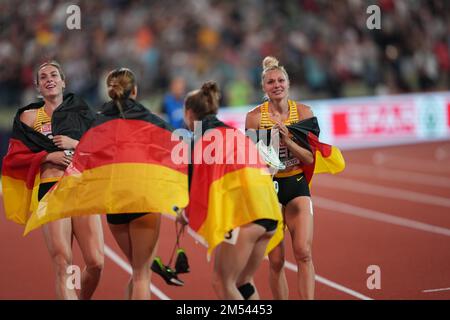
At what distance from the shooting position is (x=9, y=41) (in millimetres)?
15117

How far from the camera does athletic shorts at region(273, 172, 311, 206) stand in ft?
20.3

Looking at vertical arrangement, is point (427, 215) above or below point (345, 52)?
below

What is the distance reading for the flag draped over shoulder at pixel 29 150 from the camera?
608 centimetres

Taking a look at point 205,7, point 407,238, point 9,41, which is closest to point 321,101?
point 205,7

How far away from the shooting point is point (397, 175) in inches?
583

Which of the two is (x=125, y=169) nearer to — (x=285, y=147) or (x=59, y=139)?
(x=59, y=139)

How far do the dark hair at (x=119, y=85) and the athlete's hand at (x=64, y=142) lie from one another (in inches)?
28.0

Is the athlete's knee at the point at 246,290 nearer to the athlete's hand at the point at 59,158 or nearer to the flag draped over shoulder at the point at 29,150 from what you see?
the athlete's hand at the point at 59,158

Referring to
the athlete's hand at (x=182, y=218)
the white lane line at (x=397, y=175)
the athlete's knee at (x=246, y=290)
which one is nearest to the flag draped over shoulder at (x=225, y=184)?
the athlete's hand at (x=182, y=218)

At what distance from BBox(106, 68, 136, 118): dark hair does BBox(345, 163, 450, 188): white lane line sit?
919cm

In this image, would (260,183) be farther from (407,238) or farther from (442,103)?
(442,103)

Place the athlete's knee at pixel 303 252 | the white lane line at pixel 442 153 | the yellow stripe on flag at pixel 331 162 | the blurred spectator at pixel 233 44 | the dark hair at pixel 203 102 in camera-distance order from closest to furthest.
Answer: the dark hair at pixel 203 102
the athlete's knee at pixel 303 252
the yellow stripe on flag at pixel 331 162
the blurred spectator at pixel 233 44
the white lane line at pixel 442 153
